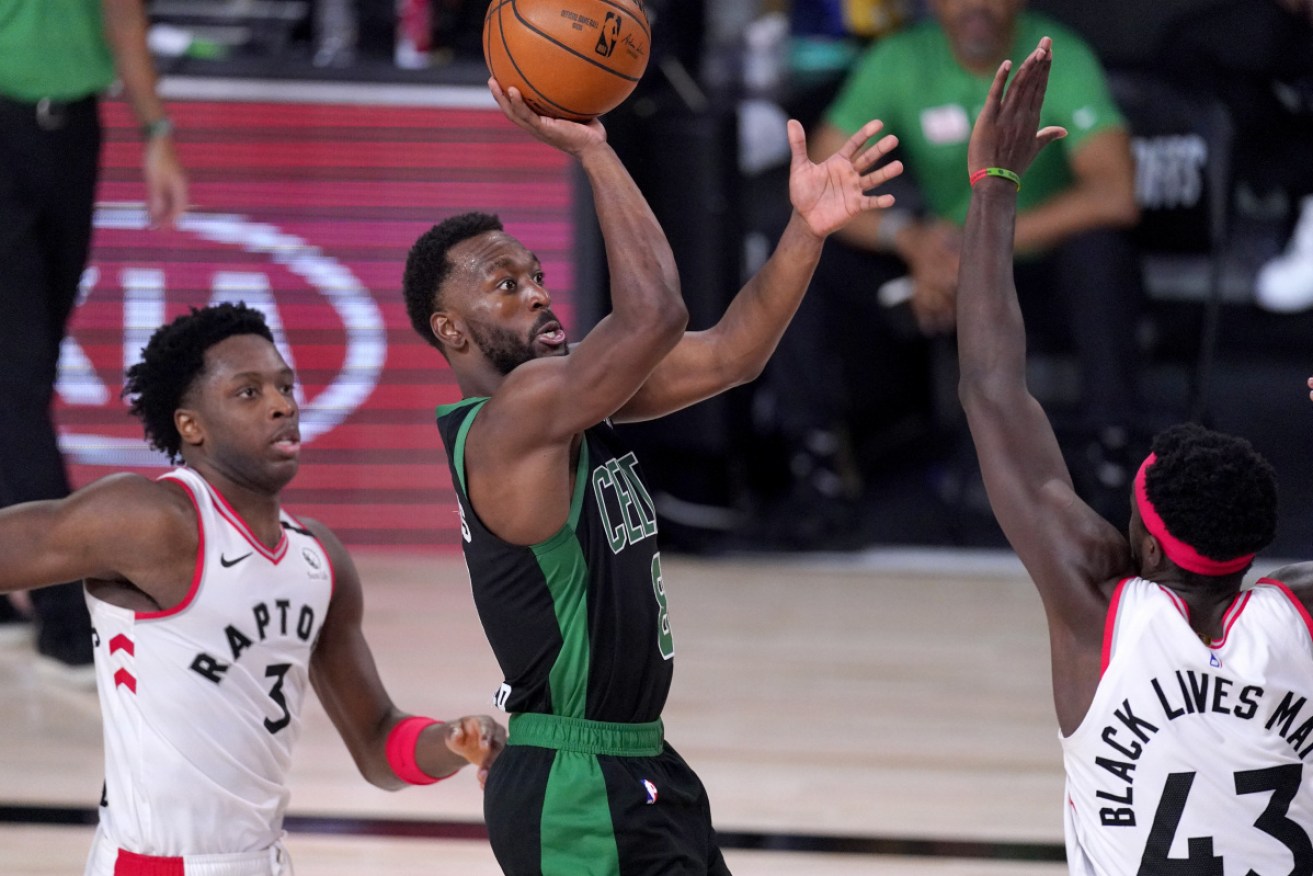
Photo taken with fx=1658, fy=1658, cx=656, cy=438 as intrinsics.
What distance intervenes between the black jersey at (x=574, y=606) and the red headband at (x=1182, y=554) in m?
0.82

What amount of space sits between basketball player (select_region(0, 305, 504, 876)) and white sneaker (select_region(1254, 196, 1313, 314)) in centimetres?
582

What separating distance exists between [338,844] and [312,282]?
3070mm

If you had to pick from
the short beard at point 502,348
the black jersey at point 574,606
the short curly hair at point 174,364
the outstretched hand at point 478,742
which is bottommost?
the outstretched hand at point 478,742

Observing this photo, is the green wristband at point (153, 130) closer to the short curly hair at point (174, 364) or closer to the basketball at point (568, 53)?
the short curly hair at point (174, 364)

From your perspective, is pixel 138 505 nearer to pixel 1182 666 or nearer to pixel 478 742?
pixel 478 742

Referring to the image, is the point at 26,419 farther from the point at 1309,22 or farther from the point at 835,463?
the point at 1309,22

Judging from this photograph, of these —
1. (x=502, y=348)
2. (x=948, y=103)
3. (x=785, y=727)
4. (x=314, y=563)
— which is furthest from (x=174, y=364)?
(x=948, y=103)

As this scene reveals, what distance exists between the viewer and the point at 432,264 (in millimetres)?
2871

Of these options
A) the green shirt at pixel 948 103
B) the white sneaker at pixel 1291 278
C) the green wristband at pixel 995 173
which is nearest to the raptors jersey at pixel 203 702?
the green wristband at pixel 995 173

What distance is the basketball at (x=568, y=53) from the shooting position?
112 inches

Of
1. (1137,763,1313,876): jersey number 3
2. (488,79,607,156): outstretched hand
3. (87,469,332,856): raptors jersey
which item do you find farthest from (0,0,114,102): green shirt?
(1137,763,1313,876): jersey number 3

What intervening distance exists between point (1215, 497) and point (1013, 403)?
0.38 metres

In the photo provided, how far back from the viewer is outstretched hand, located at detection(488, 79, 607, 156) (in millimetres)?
2732

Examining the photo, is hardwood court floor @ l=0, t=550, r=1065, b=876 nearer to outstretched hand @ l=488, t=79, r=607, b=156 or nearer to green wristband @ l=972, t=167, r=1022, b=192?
green wristband @ l=972, t=167, r=1022, b=192
